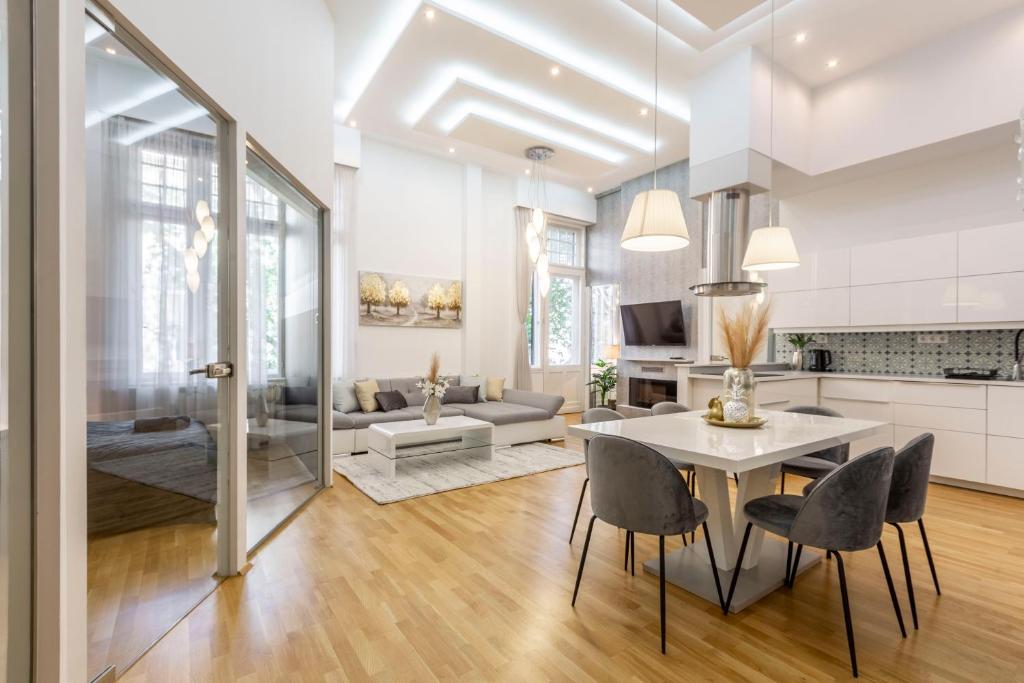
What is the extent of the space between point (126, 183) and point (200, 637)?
171 cm

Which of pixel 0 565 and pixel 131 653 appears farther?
pixel 131 653

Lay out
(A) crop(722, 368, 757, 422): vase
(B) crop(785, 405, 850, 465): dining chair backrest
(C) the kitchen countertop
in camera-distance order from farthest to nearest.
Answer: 1. (C) the kitchen countertop
2. (B) crop(785, 405, 850, 465): dining chair backrest
3. (A) crop(722, 368, 757, 422): vase

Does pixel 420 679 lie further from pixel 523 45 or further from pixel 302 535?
pixel 523 45

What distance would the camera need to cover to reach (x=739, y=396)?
2578mm

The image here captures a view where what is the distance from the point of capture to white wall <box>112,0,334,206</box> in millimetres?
1812

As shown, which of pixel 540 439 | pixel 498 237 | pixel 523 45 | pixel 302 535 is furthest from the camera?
pixel 498 237

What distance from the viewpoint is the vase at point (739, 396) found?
254 cm

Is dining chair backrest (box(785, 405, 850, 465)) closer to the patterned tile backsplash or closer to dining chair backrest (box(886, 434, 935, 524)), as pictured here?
dining chair backrest (box(886, 434, 935, 524))

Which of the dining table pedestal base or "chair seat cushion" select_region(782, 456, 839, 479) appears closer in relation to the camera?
the dining table pedestal base

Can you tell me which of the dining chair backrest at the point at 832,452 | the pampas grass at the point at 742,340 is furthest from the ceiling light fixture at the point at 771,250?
the dining chair backrest at the point at 832,452

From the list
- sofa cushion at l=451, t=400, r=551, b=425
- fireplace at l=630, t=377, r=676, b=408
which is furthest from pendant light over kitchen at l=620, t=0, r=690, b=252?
fireplace at l=630, t=377, r=676, b=408

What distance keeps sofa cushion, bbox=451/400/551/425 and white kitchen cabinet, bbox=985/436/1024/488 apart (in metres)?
3.81

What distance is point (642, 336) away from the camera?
7270 mm

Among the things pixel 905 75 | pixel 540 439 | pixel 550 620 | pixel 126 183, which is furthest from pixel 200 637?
pixel 905 75
